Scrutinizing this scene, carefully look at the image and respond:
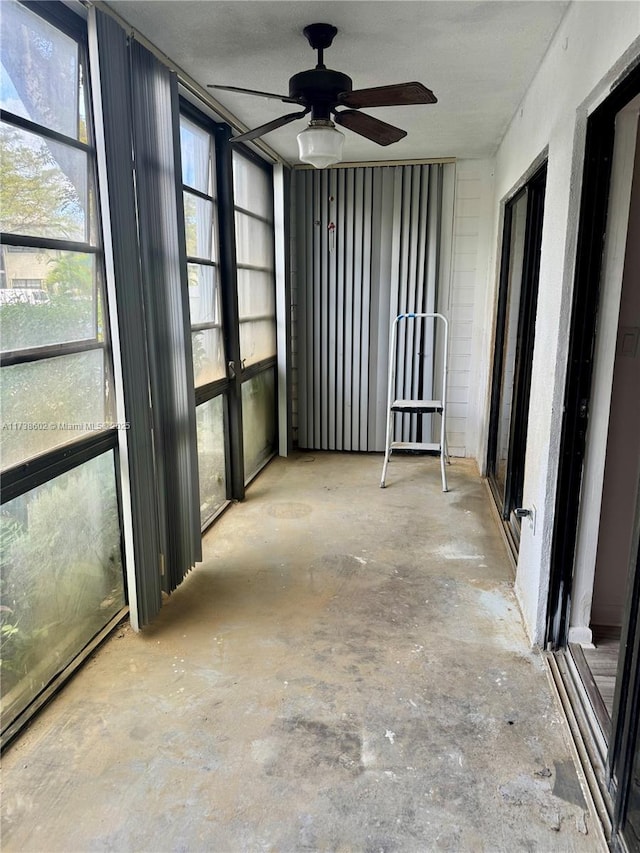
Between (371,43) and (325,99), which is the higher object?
(371,43)

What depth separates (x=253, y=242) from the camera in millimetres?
4512

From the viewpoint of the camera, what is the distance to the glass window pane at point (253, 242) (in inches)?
164

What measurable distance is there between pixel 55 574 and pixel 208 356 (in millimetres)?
1782

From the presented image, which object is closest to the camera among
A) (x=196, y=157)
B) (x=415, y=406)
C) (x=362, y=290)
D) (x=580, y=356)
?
(x=580, y=356)

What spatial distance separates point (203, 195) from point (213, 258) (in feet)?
1.29

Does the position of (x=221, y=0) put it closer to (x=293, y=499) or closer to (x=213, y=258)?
(x=213, y=258)

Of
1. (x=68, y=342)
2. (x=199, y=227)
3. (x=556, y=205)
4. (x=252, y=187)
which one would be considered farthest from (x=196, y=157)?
(x=556, y=205)

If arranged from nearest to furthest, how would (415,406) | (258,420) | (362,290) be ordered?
1. (415,406)
2. (258,420)
3. (362,290)

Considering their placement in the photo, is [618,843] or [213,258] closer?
[618,843]

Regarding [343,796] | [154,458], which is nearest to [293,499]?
[154,458]

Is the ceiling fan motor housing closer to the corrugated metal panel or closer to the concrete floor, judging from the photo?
the concrete floor

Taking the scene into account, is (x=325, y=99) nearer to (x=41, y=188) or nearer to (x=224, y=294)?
(x=41, y=188)

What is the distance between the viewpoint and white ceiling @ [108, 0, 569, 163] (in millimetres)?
2215

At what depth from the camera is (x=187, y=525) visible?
118 inches
